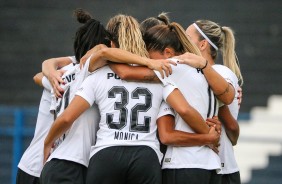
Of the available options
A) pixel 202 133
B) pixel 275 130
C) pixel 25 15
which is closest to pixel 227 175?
pixel 202 133

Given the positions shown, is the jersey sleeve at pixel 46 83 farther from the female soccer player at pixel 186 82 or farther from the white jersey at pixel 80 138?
the female soccer player at pixel 186 82

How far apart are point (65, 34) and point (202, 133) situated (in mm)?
6684

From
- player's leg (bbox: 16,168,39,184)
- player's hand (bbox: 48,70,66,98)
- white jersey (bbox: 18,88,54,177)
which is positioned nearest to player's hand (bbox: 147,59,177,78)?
player's hand (bbox: 48,70,66,98)

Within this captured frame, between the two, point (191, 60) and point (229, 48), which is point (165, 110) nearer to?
point (191, 60)

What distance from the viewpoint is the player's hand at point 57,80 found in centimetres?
459

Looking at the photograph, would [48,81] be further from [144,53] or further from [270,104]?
[270,104]

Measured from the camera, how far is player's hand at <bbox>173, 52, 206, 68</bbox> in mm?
4328

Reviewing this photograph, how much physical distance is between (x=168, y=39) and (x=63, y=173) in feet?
3.08

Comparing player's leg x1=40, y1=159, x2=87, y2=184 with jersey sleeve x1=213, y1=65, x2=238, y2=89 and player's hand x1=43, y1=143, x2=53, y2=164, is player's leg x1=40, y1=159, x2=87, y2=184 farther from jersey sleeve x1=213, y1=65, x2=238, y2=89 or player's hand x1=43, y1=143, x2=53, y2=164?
jersey sleeve x1=213, y1=65, x2=238, y2=89

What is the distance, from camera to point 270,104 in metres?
10.2

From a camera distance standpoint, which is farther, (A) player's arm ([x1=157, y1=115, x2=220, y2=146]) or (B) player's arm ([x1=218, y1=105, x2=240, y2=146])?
(B) player's arm ([x1=218, y1=105, x2=240, y2=146])

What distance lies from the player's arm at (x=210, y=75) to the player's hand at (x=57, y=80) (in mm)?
718

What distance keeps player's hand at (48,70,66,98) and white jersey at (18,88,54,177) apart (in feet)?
0.75

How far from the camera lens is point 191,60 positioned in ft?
14.2
